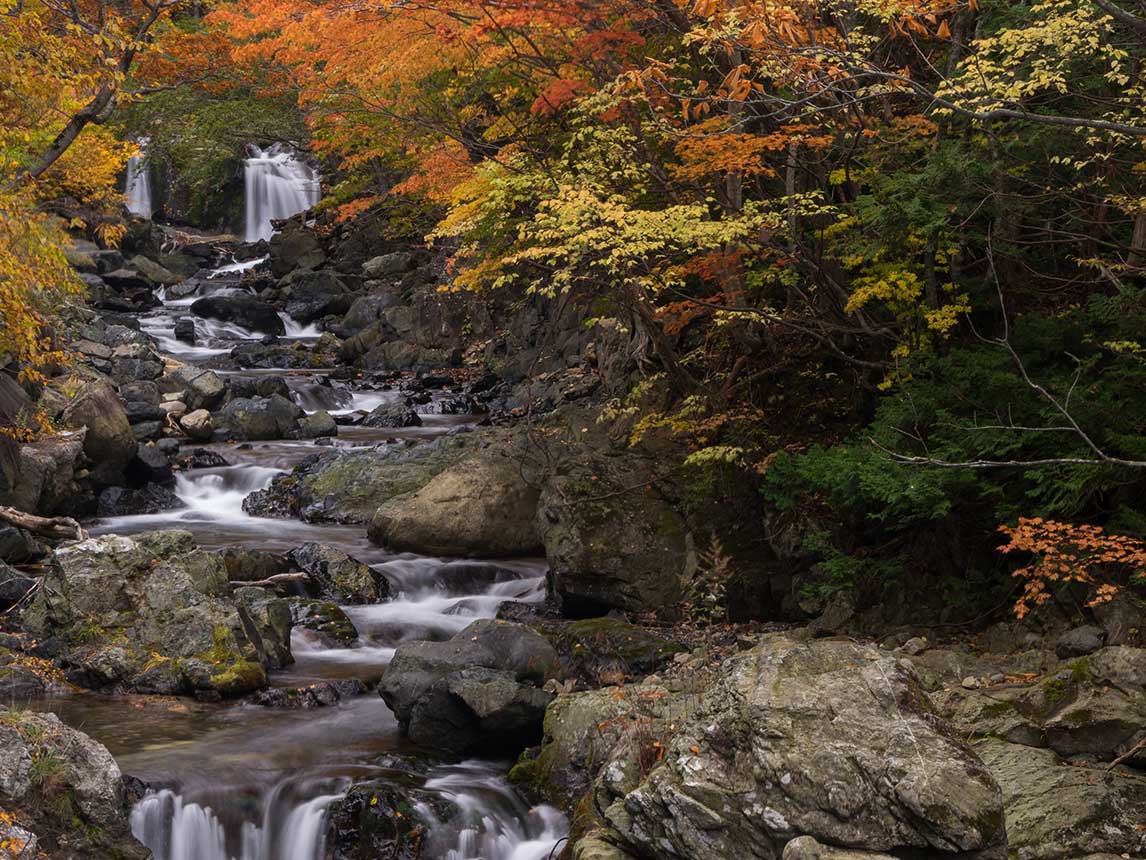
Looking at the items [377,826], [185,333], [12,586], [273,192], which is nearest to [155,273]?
[185,333]

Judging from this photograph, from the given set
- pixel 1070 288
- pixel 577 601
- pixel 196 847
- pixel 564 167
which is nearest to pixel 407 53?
pixel 564 167

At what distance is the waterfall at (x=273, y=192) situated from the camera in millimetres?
36031

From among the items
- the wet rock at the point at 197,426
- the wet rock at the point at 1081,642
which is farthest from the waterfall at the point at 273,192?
the wet rock at the point at 1081,642

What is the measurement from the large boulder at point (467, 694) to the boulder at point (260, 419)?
10509 millimetres

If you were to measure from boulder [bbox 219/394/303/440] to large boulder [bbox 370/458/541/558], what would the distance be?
5.40 meters

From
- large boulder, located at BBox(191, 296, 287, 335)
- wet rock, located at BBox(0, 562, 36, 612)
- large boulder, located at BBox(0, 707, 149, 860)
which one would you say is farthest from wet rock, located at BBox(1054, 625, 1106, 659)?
large boulder, located at BBox(191, 296, 287, 335)

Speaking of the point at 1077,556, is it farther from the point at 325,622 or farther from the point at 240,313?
the point at 240,313

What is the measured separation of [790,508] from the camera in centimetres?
1050

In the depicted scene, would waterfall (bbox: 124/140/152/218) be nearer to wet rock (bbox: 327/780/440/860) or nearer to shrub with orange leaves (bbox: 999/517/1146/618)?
wet rock (bbox: 327/780/440/860)

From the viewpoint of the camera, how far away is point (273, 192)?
Answer: 3675 centimetres

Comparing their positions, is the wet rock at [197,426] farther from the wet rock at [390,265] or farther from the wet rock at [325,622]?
the wet rock at [390,265]

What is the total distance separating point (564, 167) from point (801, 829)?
8017 millimetres

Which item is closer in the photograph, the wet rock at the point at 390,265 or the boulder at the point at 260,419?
the boulder at the point at 260,419

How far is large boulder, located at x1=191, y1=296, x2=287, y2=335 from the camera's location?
27078 mm
